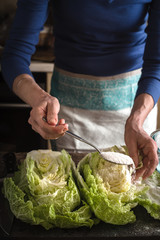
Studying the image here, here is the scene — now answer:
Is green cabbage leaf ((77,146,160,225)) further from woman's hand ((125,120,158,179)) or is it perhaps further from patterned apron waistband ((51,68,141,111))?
patterned apron waistband ((51,68,141,111))

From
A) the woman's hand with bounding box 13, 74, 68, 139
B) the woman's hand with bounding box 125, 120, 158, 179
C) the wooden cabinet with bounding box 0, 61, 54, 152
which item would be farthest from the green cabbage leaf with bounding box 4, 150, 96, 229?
the wooden cabinet with bounding box 0, 61, 54, 152

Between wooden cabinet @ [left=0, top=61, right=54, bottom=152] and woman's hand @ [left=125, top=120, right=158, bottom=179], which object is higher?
woman's hand @ [left=125, top=120, right=158, bottom=179]

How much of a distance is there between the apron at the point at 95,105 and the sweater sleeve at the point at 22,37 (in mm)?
291

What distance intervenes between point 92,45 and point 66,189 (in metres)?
0.75

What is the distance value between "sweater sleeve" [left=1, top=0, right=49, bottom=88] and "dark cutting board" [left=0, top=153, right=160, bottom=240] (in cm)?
62

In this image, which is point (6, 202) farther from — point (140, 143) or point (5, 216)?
point (140, 143)

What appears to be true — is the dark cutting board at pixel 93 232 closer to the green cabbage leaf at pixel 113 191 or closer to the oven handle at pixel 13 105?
the green cabbage leaf at pixel 113 191

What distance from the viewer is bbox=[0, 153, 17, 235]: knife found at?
0.95m

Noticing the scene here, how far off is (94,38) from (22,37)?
0.33m

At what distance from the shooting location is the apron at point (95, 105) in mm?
1616

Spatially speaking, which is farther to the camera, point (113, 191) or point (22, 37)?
point (22, 37)

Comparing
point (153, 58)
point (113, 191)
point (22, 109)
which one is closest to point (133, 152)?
point (113, 191)

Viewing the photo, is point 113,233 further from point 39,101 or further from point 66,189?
point 39,101

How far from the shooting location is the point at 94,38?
1495 millimetres
